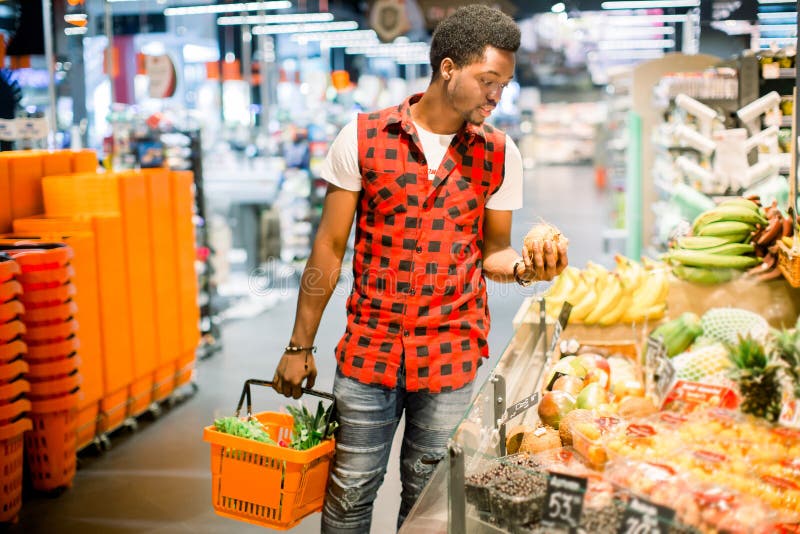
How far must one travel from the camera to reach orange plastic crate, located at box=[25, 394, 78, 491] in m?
4.21

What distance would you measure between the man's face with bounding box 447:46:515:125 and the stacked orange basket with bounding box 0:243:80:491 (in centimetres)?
257

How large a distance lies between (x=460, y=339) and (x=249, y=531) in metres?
2.00

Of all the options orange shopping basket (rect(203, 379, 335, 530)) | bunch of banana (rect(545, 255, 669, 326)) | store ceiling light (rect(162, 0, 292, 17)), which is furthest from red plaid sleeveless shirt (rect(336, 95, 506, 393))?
store ceiling light (rect(162, 0, 292, 17))

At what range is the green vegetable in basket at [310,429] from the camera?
94.3 inches

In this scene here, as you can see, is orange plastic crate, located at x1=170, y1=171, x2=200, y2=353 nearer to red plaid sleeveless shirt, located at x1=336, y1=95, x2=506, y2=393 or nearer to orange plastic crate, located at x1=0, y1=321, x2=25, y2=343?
orange plastic crate, located at x1=0, y1=321, x2=25, y2=343

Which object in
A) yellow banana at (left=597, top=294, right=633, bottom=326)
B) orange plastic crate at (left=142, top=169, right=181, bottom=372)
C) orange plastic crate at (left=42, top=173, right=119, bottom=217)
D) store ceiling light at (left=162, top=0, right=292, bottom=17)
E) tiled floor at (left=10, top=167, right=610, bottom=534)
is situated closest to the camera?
yellow banana at (left=597, top=294, right=633, bottom=326)

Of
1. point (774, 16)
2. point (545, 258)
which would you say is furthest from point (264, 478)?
point (774, 16)

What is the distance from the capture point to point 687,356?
10.0 feet

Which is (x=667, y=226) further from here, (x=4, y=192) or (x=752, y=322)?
(x=4, y=192)

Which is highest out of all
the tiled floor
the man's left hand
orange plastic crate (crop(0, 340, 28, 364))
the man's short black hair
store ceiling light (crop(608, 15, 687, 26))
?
store ceiling light (crop(608, 15, 687, 26))

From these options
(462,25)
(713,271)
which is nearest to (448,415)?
(462,25)

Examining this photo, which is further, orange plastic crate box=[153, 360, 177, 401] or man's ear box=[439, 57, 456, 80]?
orange plastic crate box=[153, 360, 177, 401]

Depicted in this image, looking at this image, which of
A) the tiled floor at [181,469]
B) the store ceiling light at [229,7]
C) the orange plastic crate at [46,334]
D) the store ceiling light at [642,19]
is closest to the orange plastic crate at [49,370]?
the orange plastic crate at [46,334]

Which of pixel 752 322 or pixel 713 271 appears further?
pixel 713 271
